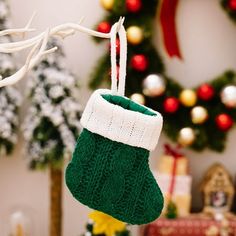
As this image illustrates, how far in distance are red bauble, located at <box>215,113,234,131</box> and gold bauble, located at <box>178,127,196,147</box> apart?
0.09 metres

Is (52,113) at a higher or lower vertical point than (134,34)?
lower

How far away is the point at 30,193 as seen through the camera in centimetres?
205

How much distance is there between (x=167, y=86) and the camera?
1859mm

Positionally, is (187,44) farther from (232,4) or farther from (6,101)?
(6,101)

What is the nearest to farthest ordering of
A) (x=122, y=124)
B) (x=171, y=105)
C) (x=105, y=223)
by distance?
(x=122, y=124) < (x=105, y=223) < (x=171, y=105)

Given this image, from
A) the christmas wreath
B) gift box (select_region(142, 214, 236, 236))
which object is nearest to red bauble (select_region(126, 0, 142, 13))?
the christmas wreath

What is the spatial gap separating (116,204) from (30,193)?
47.8 inches

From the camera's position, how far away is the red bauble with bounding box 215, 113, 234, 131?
6.01 ft

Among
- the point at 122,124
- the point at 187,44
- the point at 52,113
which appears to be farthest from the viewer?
the point at 187,44

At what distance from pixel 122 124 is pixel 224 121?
103cm

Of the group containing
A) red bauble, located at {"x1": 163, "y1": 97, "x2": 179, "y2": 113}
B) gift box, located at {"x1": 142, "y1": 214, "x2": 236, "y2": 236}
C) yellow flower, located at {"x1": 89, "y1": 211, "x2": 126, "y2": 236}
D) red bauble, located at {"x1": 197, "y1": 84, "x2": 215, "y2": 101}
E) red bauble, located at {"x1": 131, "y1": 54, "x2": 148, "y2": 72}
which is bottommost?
gift box, located at {"x1": 142, "y1": 214, "x2": 236, "y2": 236}

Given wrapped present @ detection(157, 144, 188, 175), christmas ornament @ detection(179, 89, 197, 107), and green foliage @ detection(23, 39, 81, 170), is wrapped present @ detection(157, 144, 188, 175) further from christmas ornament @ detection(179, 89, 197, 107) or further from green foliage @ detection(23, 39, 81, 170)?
green foliage @ detection(23, 39, 81, 170)

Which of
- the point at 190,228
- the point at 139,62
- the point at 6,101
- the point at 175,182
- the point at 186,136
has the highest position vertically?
the point at 139,62

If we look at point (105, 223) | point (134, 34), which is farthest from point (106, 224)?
point (134, 34)
